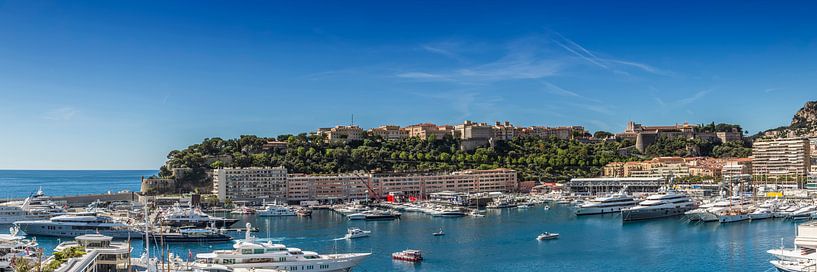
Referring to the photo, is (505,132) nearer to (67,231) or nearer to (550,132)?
(550,132)

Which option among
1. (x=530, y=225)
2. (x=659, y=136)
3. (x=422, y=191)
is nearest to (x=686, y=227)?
(x=530, y=225)

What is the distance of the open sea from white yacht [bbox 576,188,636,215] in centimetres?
172

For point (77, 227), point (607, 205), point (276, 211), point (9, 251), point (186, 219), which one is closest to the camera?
point (9, 251)

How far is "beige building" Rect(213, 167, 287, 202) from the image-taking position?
6588cm

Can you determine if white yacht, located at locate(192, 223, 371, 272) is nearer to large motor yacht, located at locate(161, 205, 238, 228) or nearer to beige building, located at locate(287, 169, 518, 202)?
large motor yacht, located at locate(161, 205, 238, 228)

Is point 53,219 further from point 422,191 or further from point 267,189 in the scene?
point 422,191

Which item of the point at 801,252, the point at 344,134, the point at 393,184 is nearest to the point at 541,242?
the point at 801,252

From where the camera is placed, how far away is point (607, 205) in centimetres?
5562

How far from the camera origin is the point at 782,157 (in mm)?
85438

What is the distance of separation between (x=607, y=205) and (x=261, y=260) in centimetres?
3630

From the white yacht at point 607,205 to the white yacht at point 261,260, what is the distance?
105 ft

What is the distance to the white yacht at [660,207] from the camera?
4934cm

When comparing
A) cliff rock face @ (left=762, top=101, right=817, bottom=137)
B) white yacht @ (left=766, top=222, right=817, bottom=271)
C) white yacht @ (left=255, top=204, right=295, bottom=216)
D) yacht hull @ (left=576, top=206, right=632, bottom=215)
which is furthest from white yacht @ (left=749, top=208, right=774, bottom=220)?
cliff rock face @ (left=762, top=101, right=817, bottom=137)

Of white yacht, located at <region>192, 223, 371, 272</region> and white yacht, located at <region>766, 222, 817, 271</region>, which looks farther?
white yacht, located at <region>766, 222, 817, 271</region>
